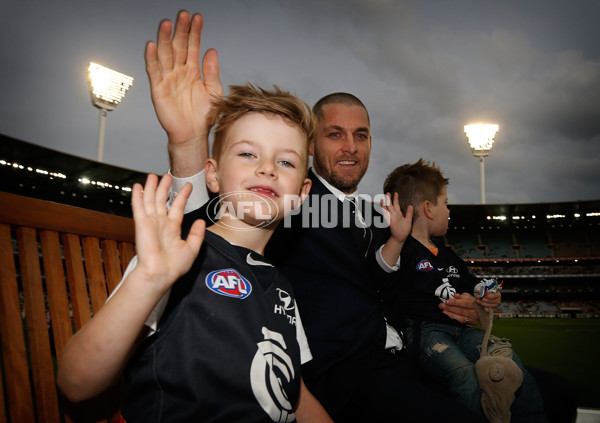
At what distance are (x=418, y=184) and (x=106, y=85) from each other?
1888 cm

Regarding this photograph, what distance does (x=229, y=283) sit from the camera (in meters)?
1.06

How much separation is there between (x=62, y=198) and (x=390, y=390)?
2201 centimetres

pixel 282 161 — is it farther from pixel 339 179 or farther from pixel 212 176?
pixel 339 179

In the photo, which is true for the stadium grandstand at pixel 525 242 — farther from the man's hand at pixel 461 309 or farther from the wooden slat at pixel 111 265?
the man's hand at pixel 461 309

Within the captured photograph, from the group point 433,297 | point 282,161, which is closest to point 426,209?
point 433,297

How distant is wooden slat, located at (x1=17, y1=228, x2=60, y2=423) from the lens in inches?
42.1

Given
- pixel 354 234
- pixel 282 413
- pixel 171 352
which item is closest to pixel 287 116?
pixel 354 234

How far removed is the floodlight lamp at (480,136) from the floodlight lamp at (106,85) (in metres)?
19.6

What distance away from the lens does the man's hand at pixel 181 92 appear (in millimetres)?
1382

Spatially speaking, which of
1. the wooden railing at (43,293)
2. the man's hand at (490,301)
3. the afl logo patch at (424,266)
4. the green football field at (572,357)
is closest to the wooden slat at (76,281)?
the wooden railing at (43,293)

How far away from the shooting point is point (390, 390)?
5.12 feet

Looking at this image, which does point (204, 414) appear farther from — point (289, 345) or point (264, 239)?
point (264, 239)

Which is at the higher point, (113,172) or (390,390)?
(113,172)

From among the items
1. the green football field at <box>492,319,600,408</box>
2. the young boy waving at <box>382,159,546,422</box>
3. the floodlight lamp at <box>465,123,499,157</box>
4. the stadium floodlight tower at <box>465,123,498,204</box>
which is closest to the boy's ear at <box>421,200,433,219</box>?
the young boy waving at <box>382,159,546,422</box>
